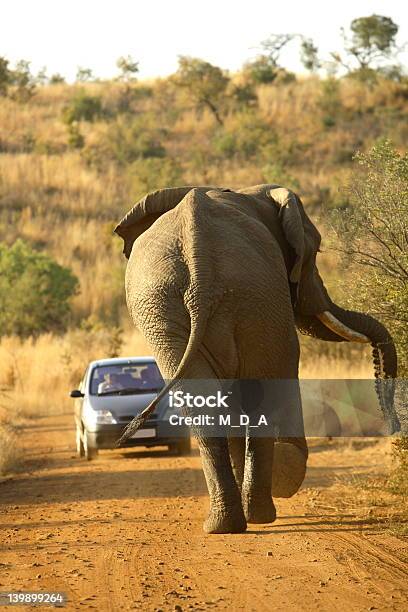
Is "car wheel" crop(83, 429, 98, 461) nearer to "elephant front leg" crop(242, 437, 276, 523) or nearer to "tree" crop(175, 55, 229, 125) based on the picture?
"elephant front leg" crop(242, 437, 276, 523)

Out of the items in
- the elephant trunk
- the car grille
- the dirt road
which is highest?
the elephant trunk

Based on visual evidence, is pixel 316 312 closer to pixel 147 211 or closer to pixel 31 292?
pixel 147 211

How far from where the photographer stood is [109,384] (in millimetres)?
17875

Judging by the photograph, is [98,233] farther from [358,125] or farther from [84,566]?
[84,566]

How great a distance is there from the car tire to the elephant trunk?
21.7 ft

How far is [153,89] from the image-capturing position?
71750 millimetres

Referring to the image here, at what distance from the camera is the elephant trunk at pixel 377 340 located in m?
10.6

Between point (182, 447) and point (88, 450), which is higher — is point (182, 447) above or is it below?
below

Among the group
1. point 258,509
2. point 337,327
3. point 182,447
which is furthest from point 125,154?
point 258,509

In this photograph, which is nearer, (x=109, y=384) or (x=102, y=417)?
(x=102, y=417)

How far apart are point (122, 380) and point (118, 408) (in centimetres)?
97

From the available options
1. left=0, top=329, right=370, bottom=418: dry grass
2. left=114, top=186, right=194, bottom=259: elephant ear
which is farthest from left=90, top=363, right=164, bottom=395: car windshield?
left=114, top=186, right=194, bottom=259: elephant ear

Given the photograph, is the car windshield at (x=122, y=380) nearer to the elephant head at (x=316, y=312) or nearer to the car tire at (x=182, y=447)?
the car tire at (x=182, y=447)

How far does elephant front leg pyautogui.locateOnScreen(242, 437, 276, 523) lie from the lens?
9.48 m
